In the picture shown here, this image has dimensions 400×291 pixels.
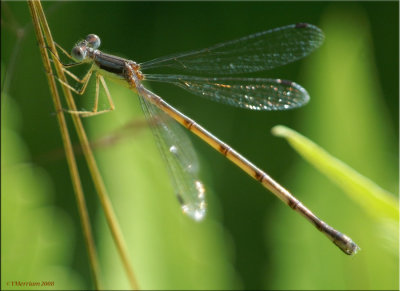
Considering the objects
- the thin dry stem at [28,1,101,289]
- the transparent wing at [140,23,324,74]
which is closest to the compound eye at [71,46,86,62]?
the thin dry stem at [28,1,101,289]

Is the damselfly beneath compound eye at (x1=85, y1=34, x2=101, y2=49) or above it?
beneath

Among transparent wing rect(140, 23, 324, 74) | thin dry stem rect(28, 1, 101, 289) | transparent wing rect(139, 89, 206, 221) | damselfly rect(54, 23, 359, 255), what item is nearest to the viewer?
thin dry stem rect(28, 1, 101, 289)

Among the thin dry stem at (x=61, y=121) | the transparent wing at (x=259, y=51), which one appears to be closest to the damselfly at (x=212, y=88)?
the transparent wing at (x=259, y=51)

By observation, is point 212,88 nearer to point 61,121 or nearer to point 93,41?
point 93,41

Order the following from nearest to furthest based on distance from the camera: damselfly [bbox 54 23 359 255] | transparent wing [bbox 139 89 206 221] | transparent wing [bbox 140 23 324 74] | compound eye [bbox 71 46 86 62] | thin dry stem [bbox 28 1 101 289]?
thin dry stem [bbox 28 1 101 289] < compound eye [bbox 71 46 86 62] < damselfly [bbox 54 23 359 255] < transparent wing [bbox 139 89 206 221] < transparent wing [bbox 140 23 324 74]

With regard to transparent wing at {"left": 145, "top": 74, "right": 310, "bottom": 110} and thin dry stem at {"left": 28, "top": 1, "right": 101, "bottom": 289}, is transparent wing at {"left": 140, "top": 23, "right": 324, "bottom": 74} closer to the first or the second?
transparent wing at {"left": 145, "top": 74, "right": 310, "bottom": 110}

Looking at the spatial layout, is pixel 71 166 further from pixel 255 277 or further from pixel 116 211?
pixel 255 277

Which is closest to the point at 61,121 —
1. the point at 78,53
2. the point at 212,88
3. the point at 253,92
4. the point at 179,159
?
the point at 78,53

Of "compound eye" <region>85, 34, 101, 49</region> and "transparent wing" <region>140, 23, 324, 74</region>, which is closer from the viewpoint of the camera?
"compound eye" <region>85, 34, 101, 49</region>
